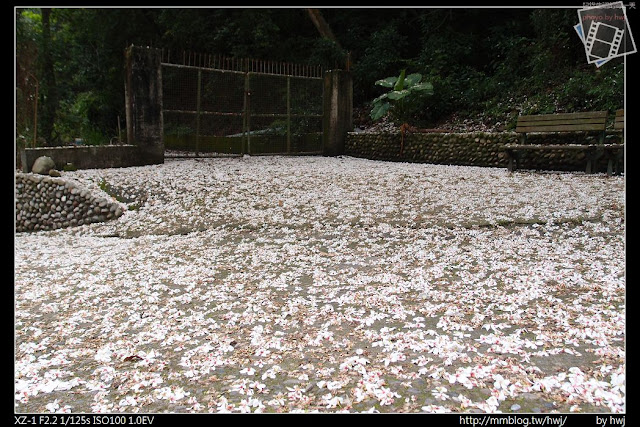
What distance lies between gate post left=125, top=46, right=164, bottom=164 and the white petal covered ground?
11.9 feet

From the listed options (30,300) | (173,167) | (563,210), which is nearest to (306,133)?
(173,167)

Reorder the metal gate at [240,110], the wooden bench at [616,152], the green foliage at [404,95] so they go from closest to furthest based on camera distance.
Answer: the wooden bench at [616,152] → the metal gate at [240,110] → the green foliage at [404,95]

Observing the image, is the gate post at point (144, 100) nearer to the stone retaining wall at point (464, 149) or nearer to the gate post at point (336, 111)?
the gate post at point (336, 111)

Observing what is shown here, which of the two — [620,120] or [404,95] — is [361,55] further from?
[620,120]

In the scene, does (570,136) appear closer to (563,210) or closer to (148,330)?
(563,210)

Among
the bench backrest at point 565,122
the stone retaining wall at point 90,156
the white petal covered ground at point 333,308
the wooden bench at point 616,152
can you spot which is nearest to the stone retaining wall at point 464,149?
the wooden bench at point 616,152

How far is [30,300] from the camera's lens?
3.49 metres

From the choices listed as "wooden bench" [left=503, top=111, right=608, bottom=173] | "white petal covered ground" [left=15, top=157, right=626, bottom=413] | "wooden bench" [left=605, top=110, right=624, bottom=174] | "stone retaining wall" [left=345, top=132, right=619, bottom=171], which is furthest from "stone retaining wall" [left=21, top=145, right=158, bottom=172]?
"wooden bench" [left=605, top=110, right=624, bottom=174]

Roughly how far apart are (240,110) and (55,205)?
5.45 m

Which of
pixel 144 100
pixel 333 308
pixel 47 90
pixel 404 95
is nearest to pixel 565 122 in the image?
pixel 404 95

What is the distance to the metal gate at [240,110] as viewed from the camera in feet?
34.9

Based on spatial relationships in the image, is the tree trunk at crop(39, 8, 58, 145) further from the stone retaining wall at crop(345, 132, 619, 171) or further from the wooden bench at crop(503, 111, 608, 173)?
the wooden bench at crop(503, 111, 608, 173)

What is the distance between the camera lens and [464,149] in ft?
34.2

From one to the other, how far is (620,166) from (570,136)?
1.09 meters
